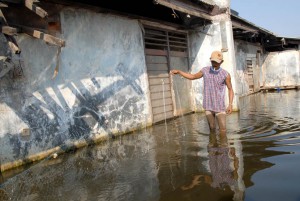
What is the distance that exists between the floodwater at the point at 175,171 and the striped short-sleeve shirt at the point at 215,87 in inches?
25.7

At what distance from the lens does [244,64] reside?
17.5 metres

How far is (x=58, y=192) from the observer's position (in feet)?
12.9

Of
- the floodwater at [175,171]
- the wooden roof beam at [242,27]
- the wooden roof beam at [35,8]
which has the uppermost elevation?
the wooden roof beam at [242,27]

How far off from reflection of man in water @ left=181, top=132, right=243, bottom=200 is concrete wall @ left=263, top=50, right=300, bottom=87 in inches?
624

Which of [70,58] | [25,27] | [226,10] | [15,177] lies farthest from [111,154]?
[226,10]

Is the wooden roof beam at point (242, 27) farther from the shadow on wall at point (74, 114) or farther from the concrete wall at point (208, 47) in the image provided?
the shadow on wall at point (74, 114)

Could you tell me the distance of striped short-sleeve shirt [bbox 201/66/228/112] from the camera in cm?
591

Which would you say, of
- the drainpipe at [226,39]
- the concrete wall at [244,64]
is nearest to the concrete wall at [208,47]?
the drainpipe at [226,39]

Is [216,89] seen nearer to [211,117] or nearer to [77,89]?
[211,117]

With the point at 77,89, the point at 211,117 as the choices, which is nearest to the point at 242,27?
the point at 211,117

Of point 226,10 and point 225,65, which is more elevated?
point 226,10

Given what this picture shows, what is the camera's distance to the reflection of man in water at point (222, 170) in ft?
11.8

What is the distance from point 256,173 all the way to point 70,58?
170 inches

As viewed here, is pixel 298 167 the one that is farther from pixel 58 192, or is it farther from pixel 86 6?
pixel 86 6
